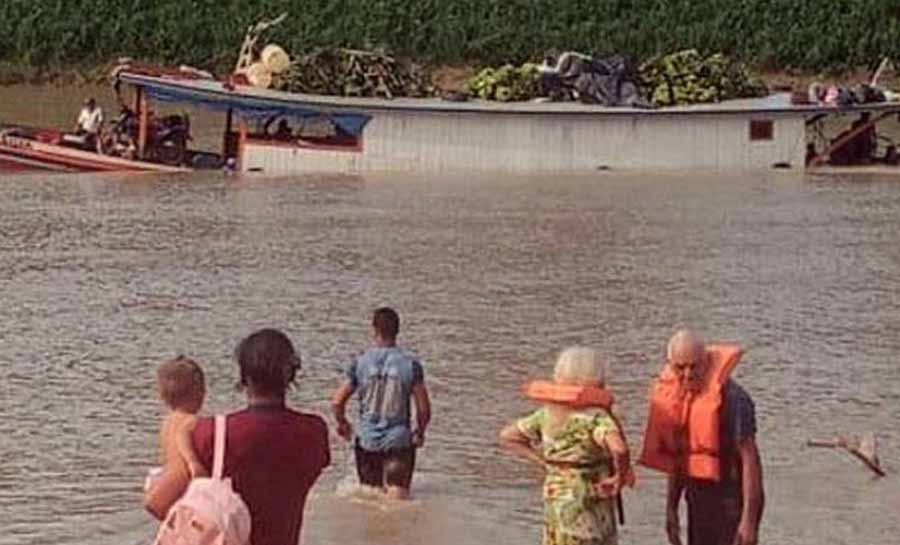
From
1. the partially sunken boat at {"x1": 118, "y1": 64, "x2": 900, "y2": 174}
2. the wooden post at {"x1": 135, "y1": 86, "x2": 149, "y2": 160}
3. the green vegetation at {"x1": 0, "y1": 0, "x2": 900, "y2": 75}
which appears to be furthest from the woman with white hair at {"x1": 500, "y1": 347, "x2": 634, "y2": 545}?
the green vegetation at {"x1": 0, "y1": 0, "x2": 900, "y2": 75}

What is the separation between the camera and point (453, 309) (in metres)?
19.2

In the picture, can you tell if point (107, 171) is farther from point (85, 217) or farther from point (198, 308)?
point (198, 308)

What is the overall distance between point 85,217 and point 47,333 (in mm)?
9403

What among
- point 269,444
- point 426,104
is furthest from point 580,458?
point 426,104

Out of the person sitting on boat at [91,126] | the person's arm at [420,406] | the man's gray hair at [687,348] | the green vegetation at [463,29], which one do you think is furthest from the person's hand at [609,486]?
the green vegetation at [463,29]

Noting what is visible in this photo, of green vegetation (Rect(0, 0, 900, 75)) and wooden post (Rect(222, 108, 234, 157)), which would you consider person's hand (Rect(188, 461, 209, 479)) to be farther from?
green vegetation (Rect(0, 0, 900, 75))

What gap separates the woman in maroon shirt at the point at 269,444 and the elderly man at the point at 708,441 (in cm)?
168

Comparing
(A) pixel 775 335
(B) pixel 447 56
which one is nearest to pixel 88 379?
(A) pixel 775 335

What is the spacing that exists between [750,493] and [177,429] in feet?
7.19

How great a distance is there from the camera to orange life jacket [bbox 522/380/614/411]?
7.73 metres

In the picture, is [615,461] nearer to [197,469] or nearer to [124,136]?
[197,469]

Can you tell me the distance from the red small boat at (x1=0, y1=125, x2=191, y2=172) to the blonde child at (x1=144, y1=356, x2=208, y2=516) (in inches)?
1037

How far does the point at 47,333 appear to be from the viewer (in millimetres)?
17781

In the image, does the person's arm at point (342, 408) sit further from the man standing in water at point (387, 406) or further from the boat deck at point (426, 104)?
the boat deck at point (426, 104)
